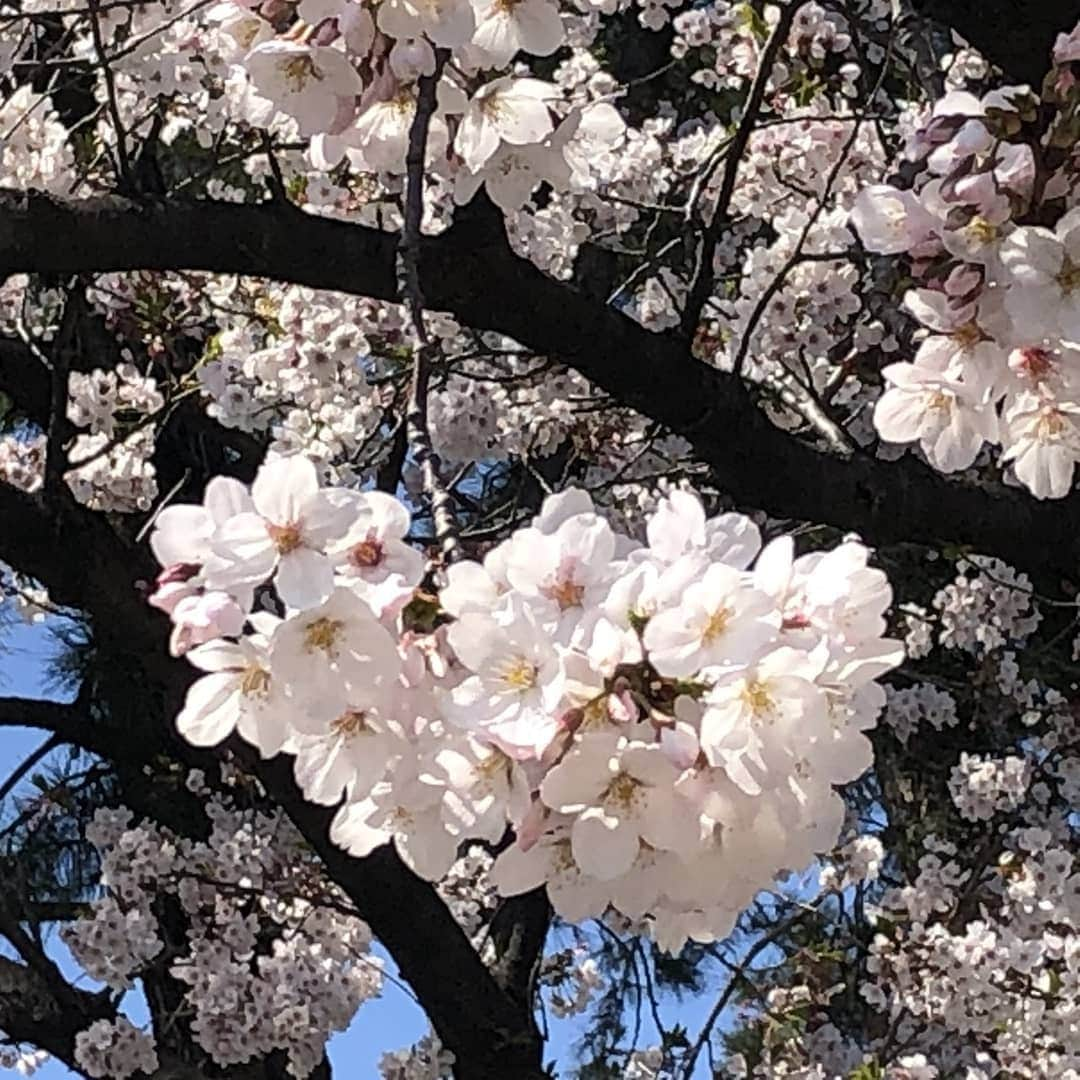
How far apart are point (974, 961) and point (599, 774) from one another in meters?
2.90

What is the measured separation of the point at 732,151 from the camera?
2.12m

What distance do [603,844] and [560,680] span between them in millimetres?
100

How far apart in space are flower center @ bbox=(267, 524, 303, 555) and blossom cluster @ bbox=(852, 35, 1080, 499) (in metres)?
0.60

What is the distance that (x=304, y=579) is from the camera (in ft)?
2.86

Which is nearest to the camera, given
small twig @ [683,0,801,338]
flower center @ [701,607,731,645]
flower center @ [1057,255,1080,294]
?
flower center @ [701,607,731,645]

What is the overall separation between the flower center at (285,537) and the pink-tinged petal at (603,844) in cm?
21

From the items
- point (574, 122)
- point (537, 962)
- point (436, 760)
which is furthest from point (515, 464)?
point (436, 760)

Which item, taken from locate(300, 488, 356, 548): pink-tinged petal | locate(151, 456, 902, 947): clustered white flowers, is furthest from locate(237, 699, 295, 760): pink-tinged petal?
locate(300, 488, 356, 548): pink-tinged petal

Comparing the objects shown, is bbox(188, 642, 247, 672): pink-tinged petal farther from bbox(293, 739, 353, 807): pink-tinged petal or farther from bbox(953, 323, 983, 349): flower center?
bbox(953, 323, 983, 349): flower center

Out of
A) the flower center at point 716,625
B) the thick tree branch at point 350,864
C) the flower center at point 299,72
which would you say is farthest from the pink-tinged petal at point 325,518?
the thick tree branch at point 350,864

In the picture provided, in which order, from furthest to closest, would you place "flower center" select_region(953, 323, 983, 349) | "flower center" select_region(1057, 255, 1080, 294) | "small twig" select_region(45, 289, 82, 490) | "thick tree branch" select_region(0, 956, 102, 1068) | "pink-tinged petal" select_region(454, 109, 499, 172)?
1. "thick tree branch" select_region(0, 956, 102, 1068)
2. "small twig" select_region(45, 289, 82, 490)
3. "pink-tinged petal" select_region(454, 109, 499, 172)
4. "flower center" select_region(953, 323, 983, 349)
5. "flower center" select_region(1057, 255, 1080, 294)

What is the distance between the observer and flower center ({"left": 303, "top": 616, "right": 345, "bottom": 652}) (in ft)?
2.90

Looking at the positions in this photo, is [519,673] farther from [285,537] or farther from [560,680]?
[285,537]

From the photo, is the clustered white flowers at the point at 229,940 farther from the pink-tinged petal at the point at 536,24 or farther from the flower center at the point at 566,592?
the flower center at the point at 566,592
